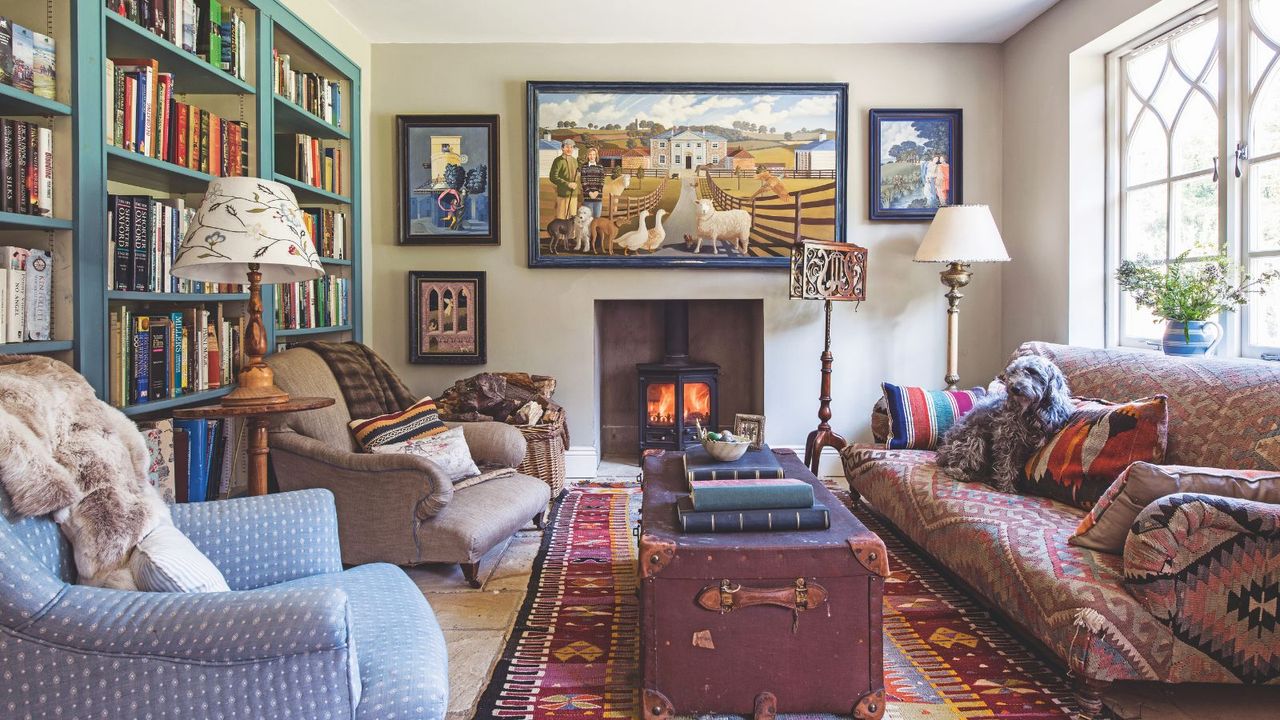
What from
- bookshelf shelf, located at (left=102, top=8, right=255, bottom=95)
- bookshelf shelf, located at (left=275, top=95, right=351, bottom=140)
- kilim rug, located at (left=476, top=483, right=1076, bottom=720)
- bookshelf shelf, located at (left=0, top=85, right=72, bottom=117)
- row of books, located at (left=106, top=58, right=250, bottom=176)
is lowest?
kilim rug, located at (left=476, top=483, right=1076, bottom=720)

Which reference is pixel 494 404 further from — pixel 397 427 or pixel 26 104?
pixel 26 104

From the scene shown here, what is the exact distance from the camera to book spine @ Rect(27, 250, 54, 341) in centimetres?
216

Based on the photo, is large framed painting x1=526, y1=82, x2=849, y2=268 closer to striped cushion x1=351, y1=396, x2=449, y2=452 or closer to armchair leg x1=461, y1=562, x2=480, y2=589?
striped cushion x1=351, y1=396, x2=449, y2=452

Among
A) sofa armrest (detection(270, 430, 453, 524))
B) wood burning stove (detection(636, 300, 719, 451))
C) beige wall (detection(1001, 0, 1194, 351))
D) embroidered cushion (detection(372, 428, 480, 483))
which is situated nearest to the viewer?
sofa armrest (detection(270, 430, 453, 524))

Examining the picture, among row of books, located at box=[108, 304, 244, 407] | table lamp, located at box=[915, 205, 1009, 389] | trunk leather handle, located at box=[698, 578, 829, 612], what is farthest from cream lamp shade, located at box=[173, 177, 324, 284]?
table lamp, located at box=[915, 205, 1009, 389]

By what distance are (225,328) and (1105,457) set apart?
3212 millimetres

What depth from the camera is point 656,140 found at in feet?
14.9

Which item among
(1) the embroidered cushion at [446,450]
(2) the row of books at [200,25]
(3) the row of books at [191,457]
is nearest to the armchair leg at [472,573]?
(1) the embroidered cushion at [446,450]

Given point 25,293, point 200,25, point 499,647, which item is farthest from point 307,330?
point 499,647

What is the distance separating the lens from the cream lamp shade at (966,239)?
399 centimetres

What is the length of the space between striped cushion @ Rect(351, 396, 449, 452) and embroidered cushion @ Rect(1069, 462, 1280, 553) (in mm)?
2359

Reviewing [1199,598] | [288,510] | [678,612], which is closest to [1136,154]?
[1199,598]

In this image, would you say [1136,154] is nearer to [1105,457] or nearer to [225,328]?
[1105,457]

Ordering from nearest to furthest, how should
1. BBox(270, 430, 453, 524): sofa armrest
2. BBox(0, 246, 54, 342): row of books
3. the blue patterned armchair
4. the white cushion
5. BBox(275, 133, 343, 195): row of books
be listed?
the blue patterned armchair < the white cushion < BBox(0, 246, 54, 342): row of books < BBox(270, 430, 453, 524): sofa armrest < BBox(275, 133, 343, 195): row of books
